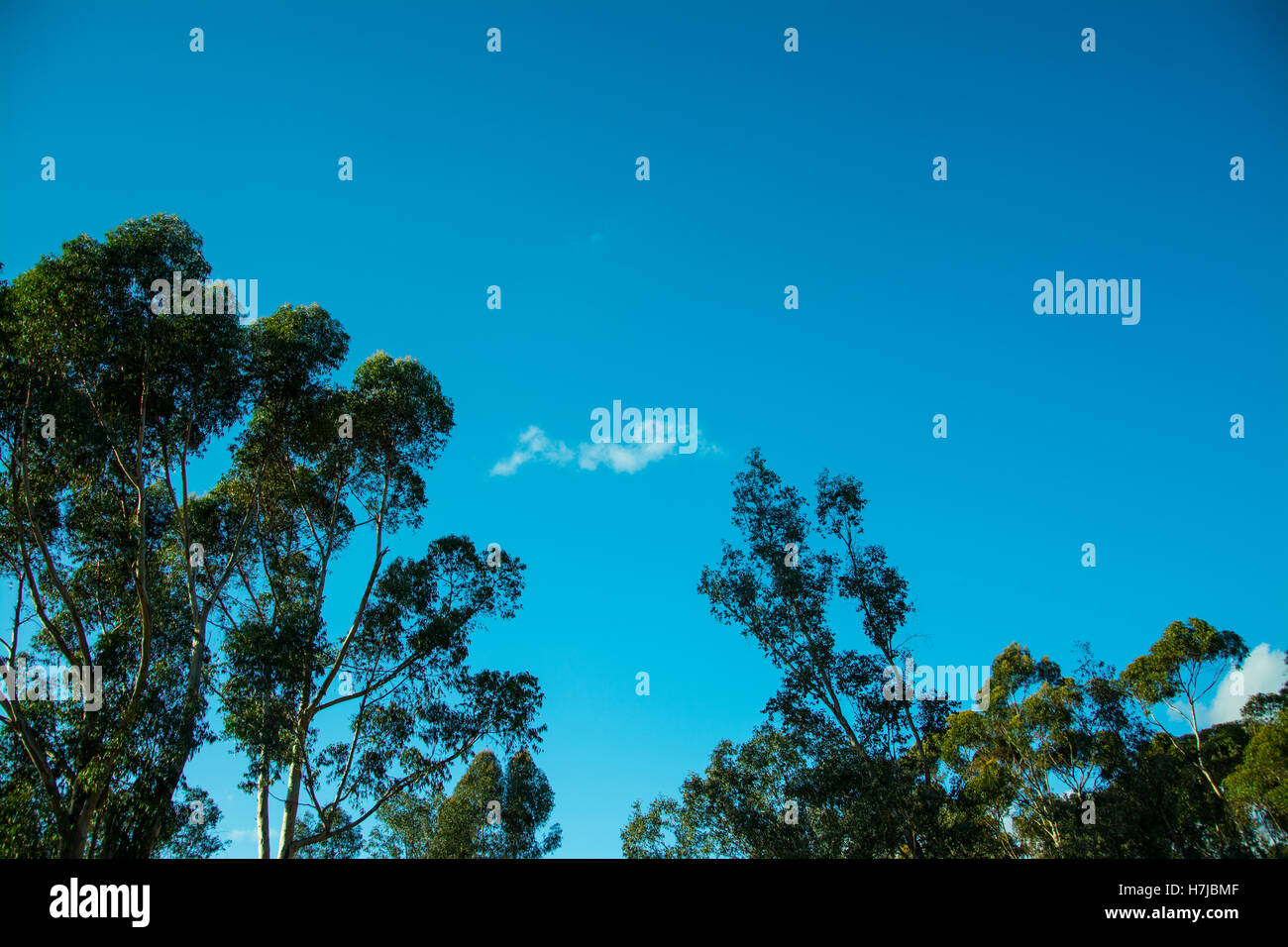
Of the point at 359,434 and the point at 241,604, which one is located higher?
the point at 359,434

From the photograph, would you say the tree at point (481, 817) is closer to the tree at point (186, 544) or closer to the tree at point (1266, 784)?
the tree at point (186, 544)

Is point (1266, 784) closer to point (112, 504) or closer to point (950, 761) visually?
point (950, 761)

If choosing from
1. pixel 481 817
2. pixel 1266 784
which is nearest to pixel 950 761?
pixel 1266 784

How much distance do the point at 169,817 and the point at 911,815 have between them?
17.0 metres

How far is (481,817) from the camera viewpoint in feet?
112

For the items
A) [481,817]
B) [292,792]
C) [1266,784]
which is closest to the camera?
[292,792]

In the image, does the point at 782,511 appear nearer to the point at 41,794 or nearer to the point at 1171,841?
the point at 41,794

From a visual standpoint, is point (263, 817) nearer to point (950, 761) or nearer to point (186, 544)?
point (186, 544)

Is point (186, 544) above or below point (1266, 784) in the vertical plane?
Answer: above

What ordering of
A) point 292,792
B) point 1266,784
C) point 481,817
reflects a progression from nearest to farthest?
1. point 292,792
2. point 1266,784
3. point 481,817

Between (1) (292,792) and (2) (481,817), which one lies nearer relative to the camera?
(1) (292,792)

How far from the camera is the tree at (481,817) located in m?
33.4
